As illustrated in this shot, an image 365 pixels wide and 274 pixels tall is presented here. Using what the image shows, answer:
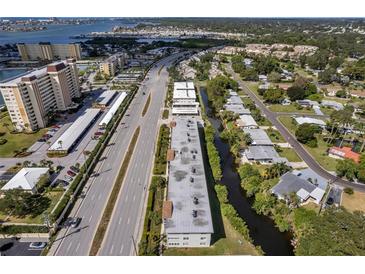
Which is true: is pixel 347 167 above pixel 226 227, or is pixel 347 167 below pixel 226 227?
above

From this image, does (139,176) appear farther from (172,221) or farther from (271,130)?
(271,130)

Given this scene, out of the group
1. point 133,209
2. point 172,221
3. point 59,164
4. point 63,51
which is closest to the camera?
point 172,221

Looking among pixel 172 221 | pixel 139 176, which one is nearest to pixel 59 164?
pixel 139 176

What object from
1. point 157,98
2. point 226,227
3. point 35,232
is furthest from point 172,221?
point 157,98

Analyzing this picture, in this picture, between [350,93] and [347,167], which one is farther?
[350,93]

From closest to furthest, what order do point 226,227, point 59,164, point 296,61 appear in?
point 226,227 → point 59,164 → point 296,61

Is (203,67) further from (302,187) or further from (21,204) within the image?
(21,204)

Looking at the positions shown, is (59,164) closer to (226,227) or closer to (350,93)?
(226,227)

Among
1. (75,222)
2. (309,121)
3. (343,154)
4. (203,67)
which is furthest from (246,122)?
(203,67)
